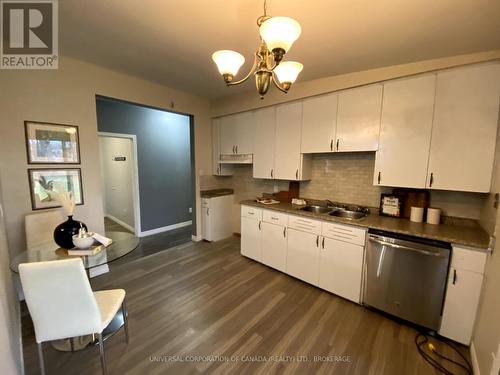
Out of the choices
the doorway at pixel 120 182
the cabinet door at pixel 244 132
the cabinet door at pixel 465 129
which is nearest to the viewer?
the cabinet door at pixel 465 129

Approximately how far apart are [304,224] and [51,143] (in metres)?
3.06

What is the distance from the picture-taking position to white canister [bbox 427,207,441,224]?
2229 mm

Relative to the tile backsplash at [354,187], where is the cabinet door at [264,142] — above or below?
above

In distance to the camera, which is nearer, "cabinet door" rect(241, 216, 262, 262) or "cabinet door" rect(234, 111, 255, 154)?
"cabinet door" rect(241, 216, 262, 262)

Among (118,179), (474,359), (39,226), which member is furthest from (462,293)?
(118,179)

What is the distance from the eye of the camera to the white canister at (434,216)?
223 cm

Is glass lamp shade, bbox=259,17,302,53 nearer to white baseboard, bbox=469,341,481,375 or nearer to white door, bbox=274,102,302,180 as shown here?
white door, bbox=274,102,302,180

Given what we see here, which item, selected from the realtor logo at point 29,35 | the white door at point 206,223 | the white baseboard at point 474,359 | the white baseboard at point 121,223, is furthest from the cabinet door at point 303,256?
the white baseboard at point 121,223

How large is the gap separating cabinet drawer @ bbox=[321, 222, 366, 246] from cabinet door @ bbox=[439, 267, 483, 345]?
2.38ft

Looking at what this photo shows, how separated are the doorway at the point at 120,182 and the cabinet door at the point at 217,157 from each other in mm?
1559

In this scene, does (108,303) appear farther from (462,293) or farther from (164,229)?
(164,229)

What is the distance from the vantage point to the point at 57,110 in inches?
94.8

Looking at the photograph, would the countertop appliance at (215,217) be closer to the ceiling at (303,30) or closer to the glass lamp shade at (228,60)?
the ceiling at (303,30)

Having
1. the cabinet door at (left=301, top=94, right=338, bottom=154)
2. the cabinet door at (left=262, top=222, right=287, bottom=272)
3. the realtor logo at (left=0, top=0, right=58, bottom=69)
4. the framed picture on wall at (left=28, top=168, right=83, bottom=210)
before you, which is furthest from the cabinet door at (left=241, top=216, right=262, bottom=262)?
the realtor logo at (left=0, top=0, right=58, bottom=69)
